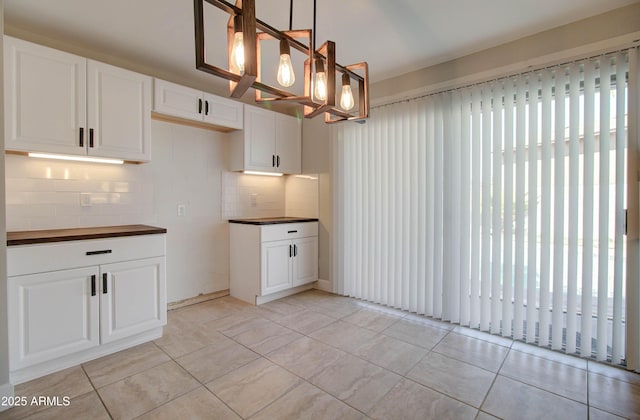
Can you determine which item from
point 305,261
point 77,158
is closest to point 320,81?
point 77,158

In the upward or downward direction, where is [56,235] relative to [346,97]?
downward

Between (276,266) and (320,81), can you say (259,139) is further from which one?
(320,81)

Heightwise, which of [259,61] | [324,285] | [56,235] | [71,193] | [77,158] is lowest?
[324,285]

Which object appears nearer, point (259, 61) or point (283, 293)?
point (259, 61)

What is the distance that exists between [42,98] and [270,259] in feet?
7.70

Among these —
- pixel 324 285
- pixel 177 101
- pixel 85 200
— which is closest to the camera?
pixel 85 200

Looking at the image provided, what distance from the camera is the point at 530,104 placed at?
2393 mm

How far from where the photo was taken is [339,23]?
2320 millimetres

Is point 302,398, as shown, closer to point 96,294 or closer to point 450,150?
point 96,294

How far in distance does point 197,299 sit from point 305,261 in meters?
1.33

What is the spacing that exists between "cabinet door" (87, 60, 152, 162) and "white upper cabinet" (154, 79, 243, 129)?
0.41 ft

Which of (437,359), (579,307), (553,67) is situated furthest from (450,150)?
(437,359)

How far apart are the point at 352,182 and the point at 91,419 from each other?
293cm

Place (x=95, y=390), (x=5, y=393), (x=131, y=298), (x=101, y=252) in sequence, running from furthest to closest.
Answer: (x=131, y=298) < (x=101, y=252) < (x=95, y=390) < (x=5, y=393)
